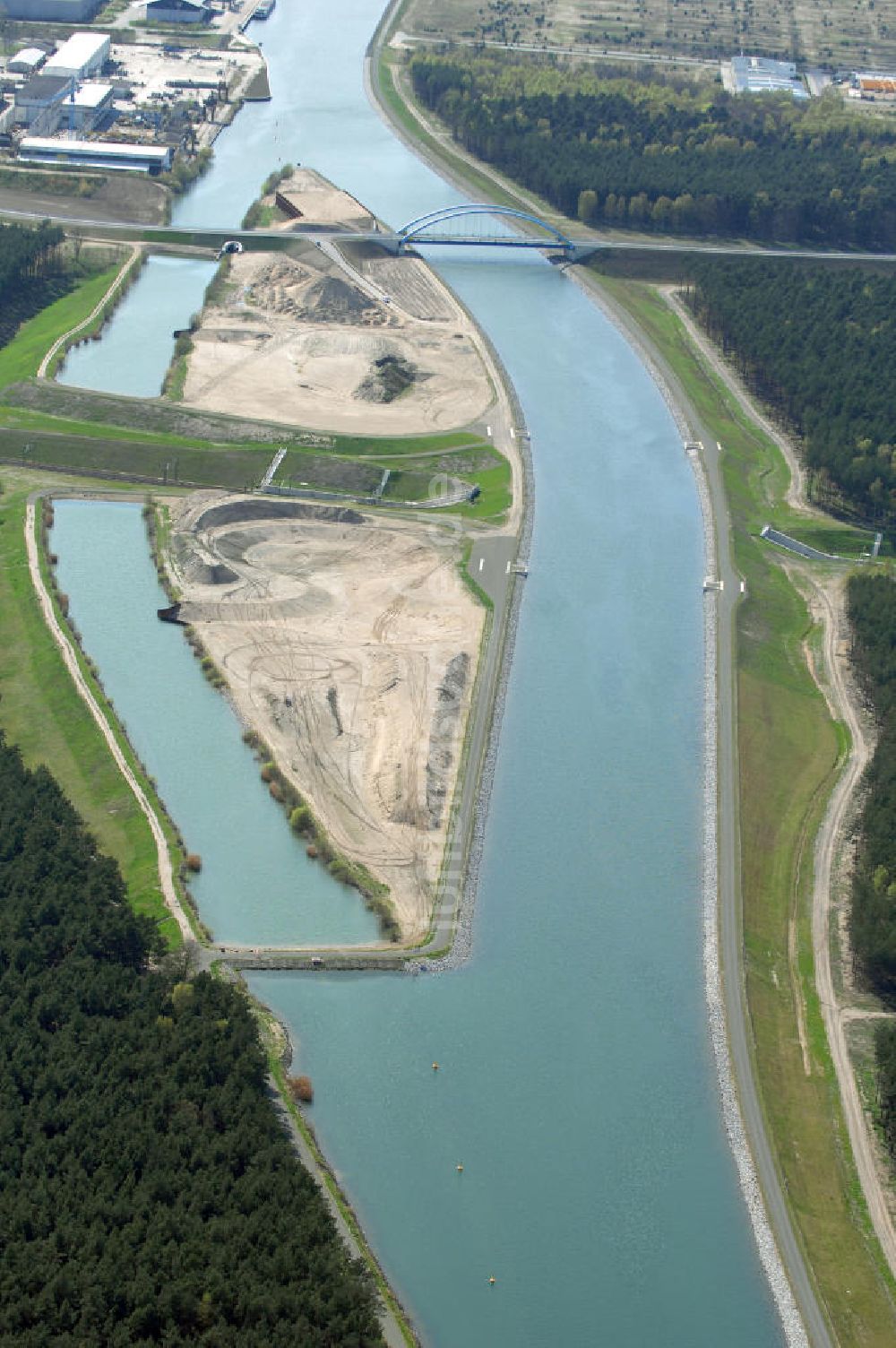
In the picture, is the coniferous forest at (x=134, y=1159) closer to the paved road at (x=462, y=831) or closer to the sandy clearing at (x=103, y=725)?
the sandy clearing at (x=103, y=725)

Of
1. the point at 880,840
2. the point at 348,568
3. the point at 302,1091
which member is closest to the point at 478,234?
the point at 348,568

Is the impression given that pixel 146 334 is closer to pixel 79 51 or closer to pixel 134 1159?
pixel 79 51

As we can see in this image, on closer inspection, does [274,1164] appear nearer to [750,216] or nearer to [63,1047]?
[63,1047]

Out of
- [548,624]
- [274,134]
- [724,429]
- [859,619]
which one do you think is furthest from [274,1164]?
[274,134]

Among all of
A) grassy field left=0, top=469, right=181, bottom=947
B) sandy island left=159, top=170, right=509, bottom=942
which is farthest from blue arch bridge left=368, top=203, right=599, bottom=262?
grassy field left=0, top=469, right=181, bottom=947

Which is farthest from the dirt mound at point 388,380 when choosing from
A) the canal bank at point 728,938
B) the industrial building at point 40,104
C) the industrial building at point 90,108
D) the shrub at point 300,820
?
the industrial building at point 90,108

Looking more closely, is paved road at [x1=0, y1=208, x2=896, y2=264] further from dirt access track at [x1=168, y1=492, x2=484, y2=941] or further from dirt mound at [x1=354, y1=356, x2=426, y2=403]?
dirt access track at [x1=168, y1=492, x2=484, y2=941]

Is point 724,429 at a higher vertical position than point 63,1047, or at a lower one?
lower
